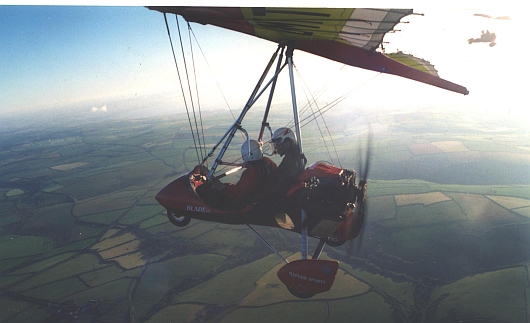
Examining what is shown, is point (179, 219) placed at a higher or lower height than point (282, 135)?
lower

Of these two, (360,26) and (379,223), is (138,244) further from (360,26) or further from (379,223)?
(360,26)

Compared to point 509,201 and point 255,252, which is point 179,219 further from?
point 509,201

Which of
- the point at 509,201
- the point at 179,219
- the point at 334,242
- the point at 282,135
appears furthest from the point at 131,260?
the point at 509,201

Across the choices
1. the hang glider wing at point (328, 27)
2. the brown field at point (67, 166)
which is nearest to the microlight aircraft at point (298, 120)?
the hang glider wing at point (328, 27)

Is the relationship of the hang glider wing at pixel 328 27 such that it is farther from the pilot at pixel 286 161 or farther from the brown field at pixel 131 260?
the brown field at pixel 131 260

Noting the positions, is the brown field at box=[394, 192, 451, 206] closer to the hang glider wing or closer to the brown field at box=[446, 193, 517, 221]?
the brown field at box=[446, 193, 517, 221]
